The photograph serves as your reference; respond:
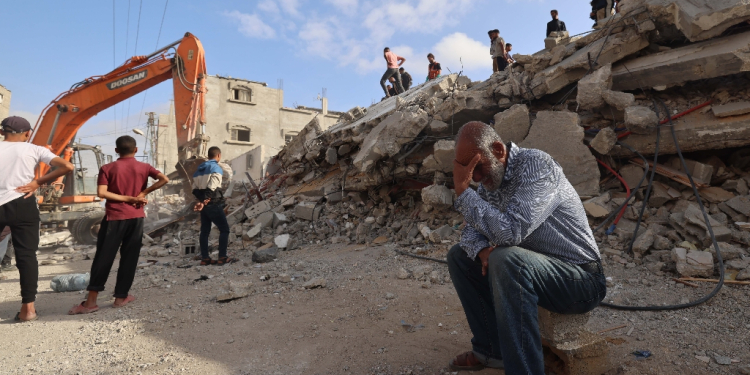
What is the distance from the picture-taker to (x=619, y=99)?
448cm

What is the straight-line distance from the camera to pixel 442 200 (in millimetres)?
5203

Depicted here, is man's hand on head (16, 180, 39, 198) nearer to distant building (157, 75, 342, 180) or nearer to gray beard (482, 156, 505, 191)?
gray beard (482, 156, 505, 191)

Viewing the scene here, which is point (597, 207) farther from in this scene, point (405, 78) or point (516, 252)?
point (405, 78)

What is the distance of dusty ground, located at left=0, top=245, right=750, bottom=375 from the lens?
2.37 meters

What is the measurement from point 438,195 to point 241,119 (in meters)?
22.2

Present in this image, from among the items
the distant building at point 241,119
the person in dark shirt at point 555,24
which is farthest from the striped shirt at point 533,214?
the distant building at point 241,119

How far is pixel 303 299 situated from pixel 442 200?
233cm

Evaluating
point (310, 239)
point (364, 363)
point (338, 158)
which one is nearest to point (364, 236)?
point (310, 239)

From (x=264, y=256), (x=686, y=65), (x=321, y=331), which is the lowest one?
(x=321, y=331)

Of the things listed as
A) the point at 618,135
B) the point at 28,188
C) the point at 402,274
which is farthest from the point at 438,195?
the point at 28,188

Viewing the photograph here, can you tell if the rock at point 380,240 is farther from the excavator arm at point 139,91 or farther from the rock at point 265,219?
the excavator arm at point 139,91

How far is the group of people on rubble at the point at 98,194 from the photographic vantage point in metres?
3.34

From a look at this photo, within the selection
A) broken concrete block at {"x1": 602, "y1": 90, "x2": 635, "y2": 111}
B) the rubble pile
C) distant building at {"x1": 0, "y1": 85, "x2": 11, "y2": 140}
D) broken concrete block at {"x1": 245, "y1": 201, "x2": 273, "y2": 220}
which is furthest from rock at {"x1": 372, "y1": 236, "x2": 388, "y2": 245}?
distant building at {"x1": 0, "y1": 85, "x2": 11, "y2": 140}

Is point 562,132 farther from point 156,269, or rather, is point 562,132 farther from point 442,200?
point 156,269
